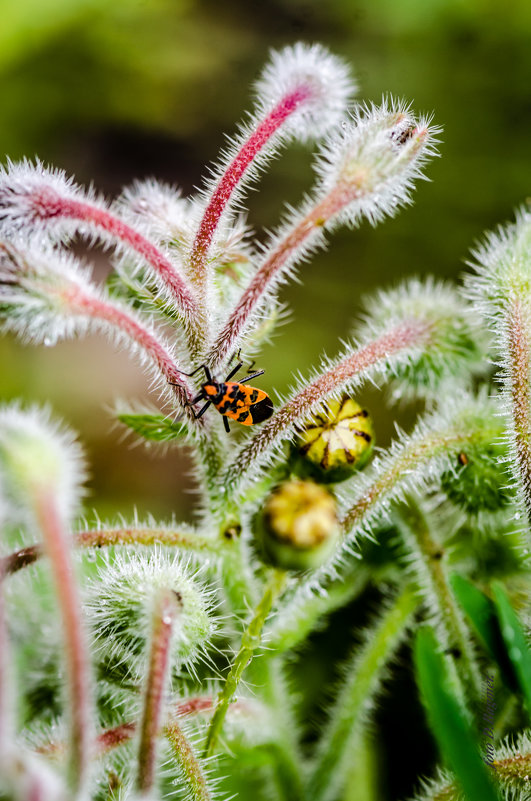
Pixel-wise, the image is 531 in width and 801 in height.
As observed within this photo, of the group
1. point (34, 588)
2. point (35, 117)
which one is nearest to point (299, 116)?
point (34, 588)

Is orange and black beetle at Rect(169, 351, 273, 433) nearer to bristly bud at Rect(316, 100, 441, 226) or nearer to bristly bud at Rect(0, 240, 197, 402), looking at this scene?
bristly bud at Rect(0, 240, 197, 402)

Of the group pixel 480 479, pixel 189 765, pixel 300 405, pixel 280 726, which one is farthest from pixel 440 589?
pixel 189 765

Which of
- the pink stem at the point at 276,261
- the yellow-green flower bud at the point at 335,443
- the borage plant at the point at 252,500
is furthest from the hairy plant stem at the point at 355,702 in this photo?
the pink stem at the point at 276,261

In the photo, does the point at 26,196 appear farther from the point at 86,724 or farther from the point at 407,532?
the point at 407,532

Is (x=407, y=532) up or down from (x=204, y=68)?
down

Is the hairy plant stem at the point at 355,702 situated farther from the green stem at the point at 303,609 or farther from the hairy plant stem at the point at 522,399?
the hairy plant stem at the point at 522,399

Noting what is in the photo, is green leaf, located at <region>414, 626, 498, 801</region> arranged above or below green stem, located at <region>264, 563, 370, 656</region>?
below

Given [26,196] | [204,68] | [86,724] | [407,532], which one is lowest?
[86,724]

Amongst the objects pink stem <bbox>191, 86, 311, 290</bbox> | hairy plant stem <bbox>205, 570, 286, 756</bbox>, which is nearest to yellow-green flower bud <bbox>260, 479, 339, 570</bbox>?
hairy plant stem <bbox>205, 570, 286, 756</bbox>
